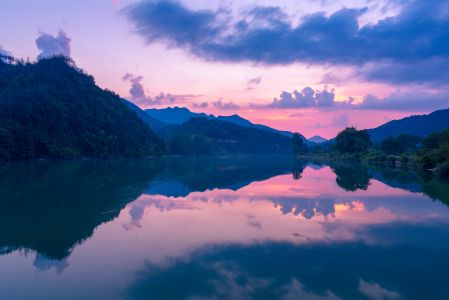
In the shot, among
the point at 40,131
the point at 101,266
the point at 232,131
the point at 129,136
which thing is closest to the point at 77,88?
the point at 129,136

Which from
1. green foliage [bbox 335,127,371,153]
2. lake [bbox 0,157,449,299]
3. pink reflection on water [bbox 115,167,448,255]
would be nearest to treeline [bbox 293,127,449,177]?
green foliage [bbox 335,127,371,153]

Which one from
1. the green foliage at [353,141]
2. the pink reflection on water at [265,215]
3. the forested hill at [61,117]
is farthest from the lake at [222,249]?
the green foliage at [353,141]

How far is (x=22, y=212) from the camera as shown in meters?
15.2

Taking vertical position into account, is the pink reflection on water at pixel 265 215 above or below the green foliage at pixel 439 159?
below

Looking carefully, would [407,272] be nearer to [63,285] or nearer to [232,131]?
[63,285]

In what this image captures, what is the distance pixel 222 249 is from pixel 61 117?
90.9 m

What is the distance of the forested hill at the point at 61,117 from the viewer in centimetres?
7431

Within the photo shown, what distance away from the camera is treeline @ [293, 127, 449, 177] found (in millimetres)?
39062

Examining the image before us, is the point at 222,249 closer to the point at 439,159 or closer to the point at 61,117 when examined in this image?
the point at 439,159

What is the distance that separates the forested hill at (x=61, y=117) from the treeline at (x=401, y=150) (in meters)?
57.7

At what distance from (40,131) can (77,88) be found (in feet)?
120

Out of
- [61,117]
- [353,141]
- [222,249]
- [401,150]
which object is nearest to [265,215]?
[222,249]

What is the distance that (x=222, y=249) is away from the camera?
998cm

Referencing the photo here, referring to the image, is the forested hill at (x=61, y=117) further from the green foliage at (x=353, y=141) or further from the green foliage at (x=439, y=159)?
the green foliage at (x=439, y=159)
